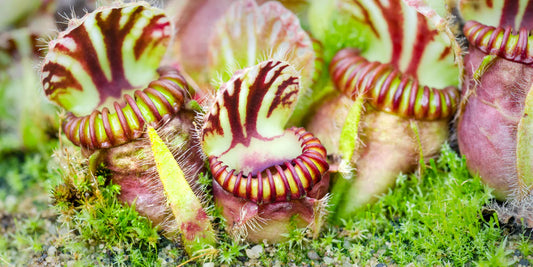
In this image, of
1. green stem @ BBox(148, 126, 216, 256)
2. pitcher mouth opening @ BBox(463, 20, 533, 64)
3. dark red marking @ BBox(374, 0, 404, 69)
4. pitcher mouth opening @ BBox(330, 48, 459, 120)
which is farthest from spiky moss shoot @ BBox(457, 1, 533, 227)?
green stem @ BBox(148, 126, 216, 256)

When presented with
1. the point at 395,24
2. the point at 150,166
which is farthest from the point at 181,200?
the point at 395,24

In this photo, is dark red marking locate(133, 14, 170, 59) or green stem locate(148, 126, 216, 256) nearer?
green stem locate(148, 126, 216, 256)

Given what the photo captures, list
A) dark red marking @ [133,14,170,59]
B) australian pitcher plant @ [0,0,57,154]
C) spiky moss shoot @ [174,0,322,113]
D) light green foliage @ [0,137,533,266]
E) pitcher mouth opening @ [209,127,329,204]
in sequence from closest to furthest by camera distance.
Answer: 1. pitcher mouth opening @ [209,127,329,204]
2. light green foliage @ [0,137,533,266]
3. dark red marking @ [133,14,170,59]
4. spiky moss shoot @ [174,0,322,113]
5. australian pitcher plant @ [0,0,57,154]

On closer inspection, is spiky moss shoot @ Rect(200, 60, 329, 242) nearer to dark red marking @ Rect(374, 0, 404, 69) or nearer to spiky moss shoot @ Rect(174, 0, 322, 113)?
spiky moss shoot @ Rect(174, 0, 322, 113)

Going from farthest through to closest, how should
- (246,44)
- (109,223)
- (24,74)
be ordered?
(24,74), (246,44), (109,223)

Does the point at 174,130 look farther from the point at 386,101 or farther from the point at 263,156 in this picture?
the point at 386,101
